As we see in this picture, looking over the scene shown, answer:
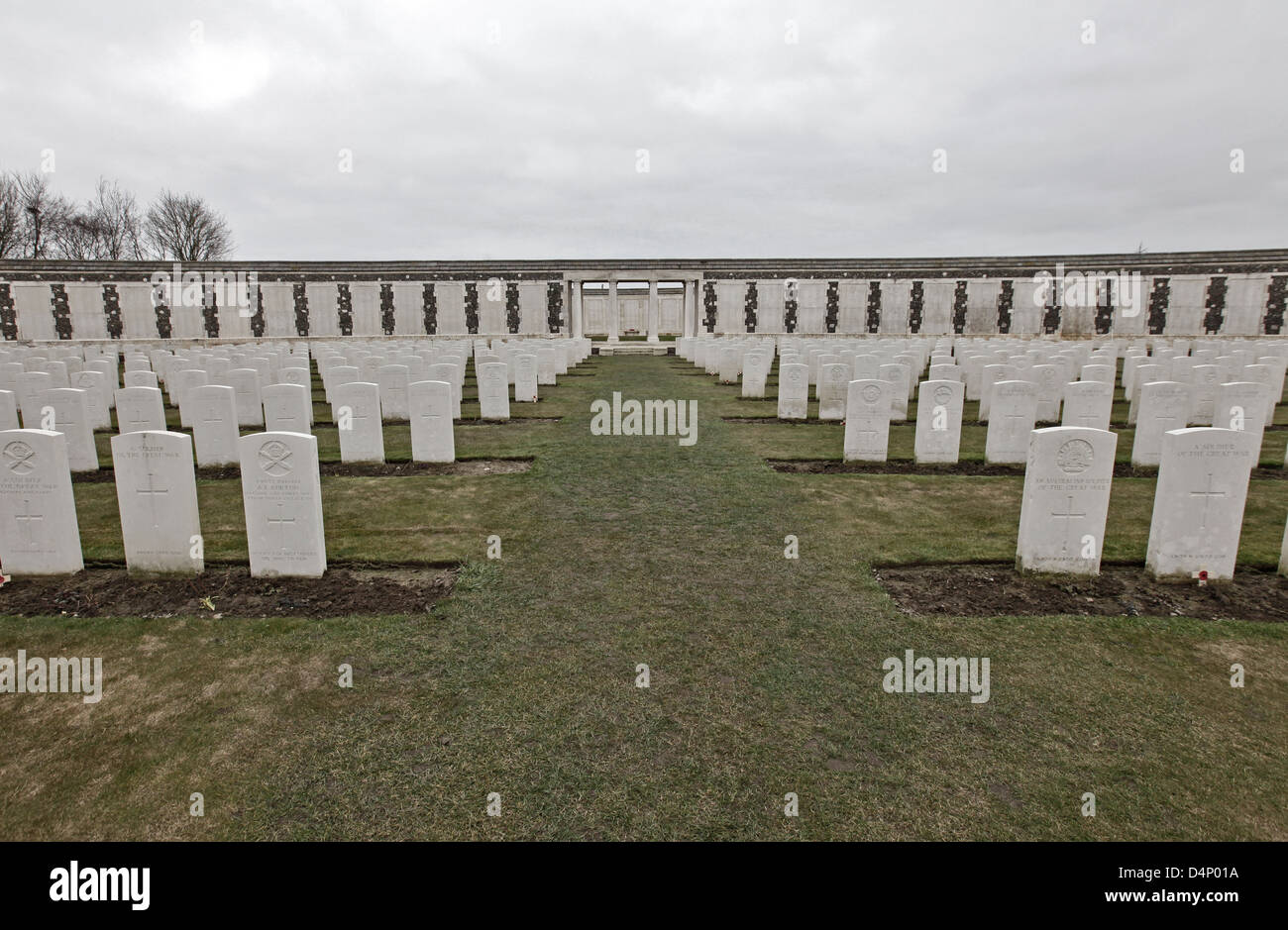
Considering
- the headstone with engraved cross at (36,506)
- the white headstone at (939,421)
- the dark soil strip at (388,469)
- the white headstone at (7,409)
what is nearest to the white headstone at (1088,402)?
the white headstone at (939,421)

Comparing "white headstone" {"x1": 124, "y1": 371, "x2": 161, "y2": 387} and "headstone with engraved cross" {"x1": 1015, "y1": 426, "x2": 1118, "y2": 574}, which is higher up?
"white headstone" {"x1": 124, "y1": 371, "x2": 161, "y2": 387}

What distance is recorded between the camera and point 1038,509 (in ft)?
18.9

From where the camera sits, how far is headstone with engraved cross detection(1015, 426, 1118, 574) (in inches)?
224

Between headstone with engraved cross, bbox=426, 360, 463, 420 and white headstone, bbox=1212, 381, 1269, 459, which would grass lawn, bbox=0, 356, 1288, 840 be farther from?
headstone with engraved cross, bbox=426, 360, 463, 420

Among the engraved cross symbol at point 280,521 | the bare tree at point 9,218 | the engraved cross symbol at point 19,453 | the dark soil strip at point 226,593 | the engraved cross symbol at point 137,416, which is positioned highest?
the bare tree at point 9,218

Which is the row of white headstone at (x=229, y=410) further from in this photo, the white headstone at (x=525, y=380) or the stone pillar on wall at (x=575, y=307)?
the stone pillar on wall at (x=575, y=307)

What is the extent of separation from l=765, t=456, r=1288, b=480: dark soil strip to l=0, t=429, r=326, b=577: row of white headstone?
641 cm

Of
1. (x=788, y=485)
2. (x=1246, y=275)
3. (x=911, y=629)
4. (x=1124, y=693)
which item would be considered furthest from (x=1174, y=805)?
(x=1246, y=275)

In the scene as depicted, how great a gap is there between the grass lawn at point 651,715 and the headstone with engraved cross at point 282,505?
54 centimetres

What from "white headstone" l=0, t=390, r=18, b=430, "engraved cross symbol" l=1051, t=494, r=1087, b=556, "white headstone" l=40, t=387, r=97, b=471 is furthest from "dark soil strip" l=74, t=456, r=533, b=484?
"engraved cross symbol" l=1051, t=494, r=1087, b=556

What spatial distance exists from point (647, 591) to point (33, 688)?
395 cm

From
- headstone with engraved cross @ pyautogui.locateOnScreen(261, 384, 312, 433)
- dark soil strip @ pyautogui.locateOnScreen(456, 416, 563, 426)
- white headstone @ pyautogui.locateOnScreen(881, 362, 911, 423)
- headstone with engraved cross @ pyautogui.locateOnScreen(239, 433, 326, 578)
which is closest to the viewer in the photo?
headstone with engraved cross @ pyautogui.locateOnScreen(239, 433, 326, 578)

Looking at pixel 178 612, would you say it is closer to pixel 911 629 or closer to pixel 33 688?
Result: pixel 33 688

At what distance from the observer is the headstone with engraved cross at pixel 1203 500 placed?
5586 millimetres
